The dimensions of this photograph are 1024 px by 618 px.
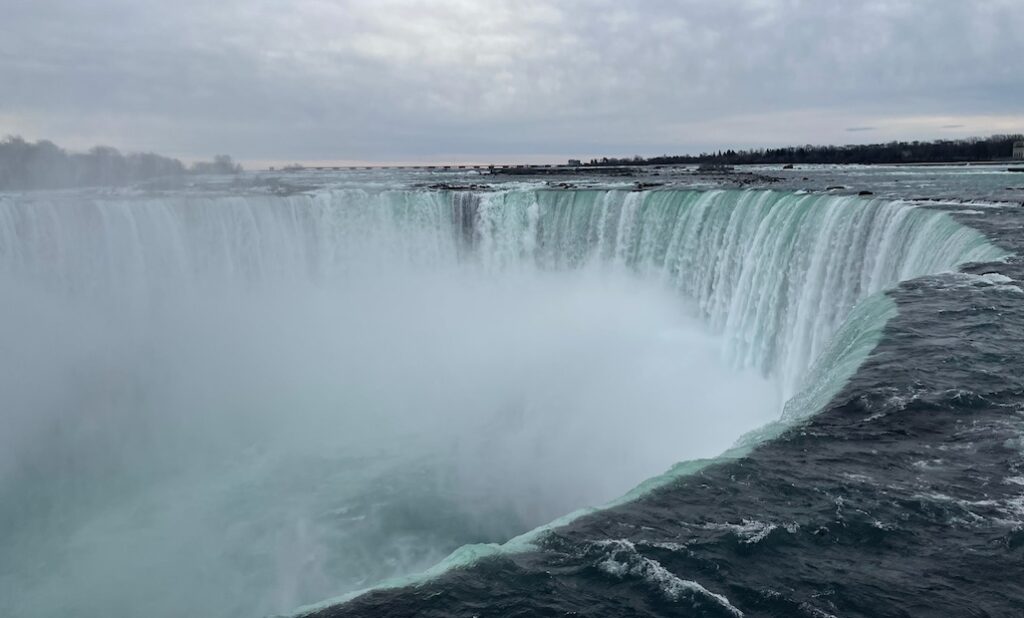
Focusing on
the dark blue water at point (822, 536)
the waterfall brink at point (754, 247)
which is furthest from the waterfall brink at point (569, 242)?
the dark blue water at point (822, 536)

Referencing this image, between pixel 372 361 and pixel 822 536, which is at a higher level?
pixel 822 536

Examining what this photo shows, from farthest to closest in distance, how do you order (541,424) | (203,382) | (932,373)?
1. (203,382)
2. (541,424)
3. (932,373)

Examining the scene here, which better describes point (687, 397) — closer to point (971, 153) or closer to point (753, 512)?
point (753, 512)

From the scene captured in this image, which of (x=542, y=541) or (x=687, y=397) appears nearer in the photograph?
(x=542, y=541)

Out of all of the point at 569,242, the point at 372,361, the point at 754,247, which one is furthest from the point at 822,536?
the point at 569,242

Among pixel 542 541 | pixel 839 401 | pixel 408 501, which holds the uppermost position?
pixel 839 401

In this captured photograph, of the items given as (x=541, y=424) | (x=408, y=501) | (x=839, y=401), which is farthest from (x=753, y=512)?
(x=541, y=424)

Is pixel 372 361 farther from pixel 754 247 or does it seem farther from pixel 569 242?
pixel 754 247

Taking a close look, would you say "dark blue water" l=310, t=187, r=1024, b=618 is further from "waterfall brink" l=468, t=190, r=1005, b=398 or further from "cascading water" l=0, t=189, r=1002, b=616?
"waterfall brink" l=468, t=190, r=1005, b=398

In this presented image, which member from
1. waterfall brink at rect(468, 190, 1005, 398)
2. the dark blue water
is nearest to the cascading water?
waterfall brink at rect(468, 190, 1005, 398)
